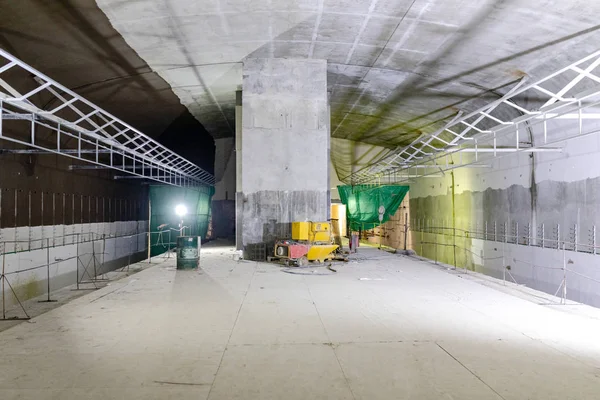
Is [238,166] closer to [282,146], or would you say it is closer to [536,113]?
[282,146]

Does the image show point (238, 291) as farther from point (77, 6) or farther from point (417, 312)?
point (77, 6)

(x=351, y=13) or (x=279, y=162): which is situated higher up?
(x=351, y=13)

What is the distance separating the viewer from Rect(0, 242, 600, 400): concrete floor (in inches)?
172

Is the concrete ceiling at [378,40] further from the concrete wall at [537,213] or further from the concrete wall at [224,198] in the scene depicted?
the concrete wall at [224,198]

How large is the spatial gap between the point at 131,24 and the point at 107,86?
13.8 feet

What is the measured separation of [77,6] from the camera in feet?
32.9

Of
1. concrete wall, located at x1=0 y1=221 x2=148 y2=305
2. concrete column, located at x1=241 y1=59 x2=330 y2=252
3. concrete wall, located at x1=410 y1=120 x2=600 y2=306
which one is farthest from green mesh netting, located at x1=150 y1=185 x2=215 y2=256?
concrete wall, located at x1=410 y1=120 x2=600 y2=306

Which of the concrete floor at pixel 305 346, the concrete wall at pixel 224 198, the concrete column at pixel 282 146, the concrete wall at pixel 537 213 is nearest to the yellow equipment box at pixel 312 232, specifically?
the concrete column at pixel 282 146

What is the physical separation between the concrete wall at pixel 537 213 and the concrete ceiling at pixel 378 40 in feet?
8.62

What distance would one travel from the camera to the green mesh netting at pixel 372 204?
21.7m

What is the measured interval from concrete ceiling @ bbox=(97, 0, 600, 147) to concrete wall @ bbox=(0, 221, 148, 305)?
658 centimetres

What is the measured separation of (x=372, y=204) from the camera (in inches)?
894

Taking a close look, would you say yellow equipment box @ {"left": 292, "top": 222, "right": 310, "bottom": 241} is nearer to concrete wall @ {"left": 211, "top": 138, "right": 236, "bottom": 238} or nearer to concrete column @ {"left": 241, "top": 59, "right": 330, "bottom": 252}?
concrete column @ {"left": 241, "top": 59, "right": 330, "bottom": 252}

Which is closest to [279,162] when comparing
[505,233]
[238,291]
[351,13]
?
[351,13]
